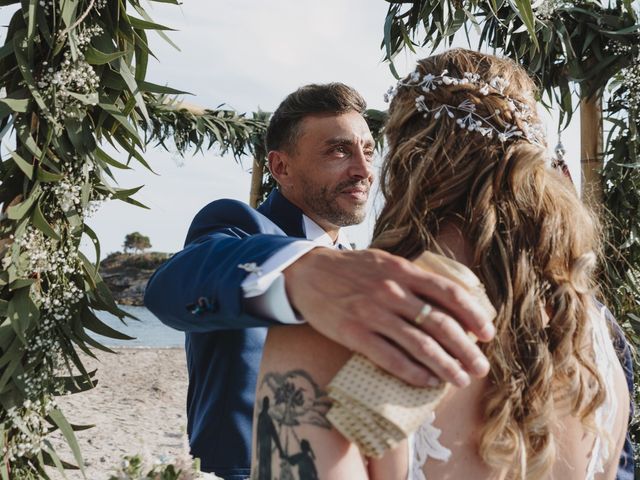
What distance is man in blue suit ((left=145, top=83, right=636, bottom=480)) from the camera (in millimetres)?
759

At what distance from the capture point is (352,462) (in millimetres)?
867

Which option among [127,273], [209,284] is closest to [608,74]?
[209,284]

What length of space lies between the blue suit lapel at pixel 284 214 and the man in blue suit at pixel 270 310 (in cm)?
41

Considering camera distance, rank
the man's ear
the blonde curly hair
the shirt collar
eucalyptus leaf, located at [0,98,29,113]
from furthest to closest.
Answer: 1. the man's ear
2. the shirt collar
3. eucalyptus leaf, located at [0,98,29,113]
4. the blonde curly hair

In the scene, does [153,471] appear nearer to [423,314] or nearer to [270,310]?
[270,310]

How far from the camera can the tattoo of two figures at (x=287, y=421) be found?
88cm

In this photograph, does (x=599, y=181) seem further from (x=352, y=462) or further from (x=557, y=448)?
(x=352, y=462)

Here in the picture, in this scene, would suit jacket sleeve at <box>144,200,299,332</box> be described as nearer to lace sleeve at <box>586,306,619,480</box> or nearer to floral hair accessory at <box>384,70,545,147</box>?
floral hair accessory at <box>384,70,545,147</box>

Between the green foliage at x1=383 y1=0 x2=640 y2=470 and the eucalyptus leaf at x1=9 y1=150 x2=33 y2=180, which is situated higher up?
the green foliage at x1=383 y1=0 x2=640 y2=470

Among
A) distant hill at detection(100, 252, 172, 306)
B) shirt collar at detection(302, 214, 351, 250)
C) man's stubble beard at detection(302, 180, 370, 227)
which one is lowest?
distant hill at detection(100, 252, 172, 306)

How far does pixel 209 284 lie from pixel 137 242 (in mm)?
42403

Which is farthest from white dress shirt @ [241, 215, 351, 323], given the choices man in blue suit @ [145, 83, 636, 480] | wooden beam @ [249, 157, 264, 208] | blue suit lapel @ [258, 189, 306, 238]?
wooden beam @ [249, 157, 264, 208]

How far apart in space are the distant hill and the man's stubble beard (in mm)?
27522

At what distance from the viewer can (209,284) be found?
39.8 inches
